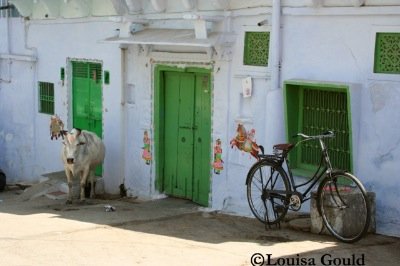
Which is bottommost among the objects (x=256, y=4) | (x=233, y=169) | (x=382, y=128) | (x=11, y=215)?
(x=11, y=215)

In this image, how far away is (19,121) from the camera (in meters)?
15.5

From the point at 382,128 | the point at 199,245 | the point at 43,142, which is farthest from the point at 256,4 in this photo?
the point at 43,142

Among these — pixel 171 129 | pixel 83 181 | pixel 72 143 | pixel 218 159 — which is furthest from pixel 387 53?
pixel 83 181

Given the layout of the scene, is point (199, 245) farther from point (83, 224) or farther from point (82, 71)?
point (82, 71)

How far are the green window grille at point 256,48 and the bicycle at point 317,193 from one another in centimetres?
131

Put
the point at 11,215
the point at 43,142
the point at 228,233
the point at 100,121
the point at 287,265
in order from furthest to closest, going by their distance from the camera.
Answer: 1. the point at 43,142
2. the point at 100,121
3. the point at 11,215
4. the point at 228,233
5. the point at 287,265

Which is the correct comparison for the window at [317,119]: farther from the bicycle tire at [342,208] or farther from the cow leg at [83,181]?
the cow leg at [83,181]

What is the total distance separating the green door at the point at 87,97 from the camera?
1337cm

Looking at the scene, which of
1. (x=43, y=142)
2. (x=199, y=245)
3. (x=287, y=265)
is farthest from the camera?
(x=43, y=142)

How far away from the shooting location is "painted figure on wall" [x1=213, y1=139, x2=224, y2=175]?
1091cm

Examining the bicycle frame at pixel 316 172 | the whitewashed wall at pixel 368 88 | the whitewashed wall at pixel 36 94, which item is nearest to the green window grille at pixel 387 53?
the whitewashed wall at pixel 368 88

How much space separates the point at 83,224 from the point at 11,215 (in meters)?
1.64

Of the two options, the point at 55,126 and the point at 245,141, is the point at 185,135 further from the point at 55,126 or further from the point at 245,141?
→ the point at 55,126

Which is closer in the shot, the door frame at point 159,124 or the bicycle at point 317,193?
the bicycle at point 317,193
